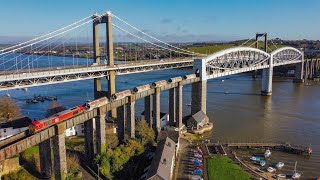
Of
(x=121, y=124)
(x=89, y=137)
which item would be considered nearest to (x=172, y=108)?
(x=121, y=124)

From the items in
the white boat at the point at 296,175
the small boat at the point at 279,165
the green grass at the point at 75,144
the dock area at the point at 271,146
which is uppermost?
the green grass at the point at 75,144

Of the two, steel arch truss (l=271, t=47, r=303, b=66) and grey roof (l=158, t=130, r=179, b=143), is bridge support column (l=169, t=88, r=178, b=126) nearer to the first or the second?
grey roof (l=158, t=130, r=179, b=143)

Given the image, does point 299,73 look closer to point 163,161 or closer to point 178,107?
point 178,107

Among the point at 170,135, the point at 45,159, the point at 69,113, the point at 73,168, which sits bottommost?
the point at 73,168

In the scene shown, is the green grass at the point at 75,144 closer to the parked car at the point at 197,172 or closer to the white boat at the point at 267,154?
the parked car at the point at 197,172

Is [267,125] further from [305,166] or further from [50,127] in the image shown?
[50,127]

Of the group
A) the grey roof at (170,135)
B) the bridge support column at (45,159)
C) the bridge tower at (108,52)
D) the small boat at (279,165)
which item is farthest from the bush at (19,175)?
the bridge tower at (108,52)
